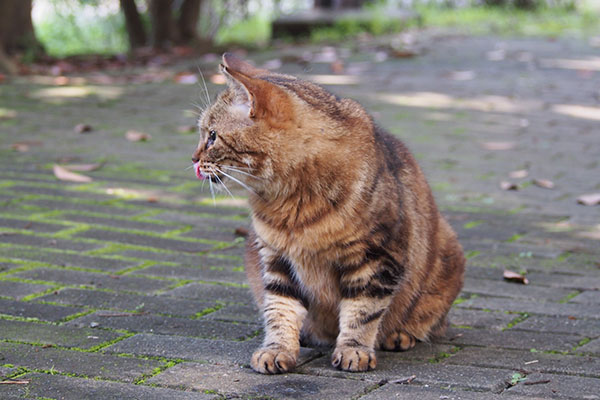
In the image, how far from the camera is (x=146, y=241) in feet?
14.1

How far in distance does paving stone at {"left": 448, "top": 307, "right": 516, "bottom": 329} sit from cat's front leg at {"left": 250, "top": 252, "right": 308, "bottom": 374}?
27.2 inches

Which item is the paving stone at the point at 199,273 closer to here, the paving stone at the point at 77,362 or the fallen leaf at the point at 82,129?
the paving stone at the point at 77,362

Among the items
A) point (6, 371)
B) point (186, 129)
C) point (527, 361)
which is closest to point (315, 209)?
point (527, 361)

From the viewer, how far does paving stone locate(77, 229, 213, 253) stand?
166 inches

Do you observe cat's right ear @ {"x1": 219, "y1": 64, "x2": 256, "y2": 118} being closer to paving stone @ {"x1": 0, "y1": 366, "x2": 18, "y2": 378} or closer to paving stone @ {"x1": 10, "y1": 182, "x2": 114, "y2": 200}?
paving stone @ {"x1": 0, "y1": 366, "x2": 18, "y2": 378}

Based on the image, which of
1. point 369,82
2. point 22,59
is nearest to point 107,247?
point 369,82

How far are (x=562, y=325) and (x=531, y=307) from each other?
0.24 m

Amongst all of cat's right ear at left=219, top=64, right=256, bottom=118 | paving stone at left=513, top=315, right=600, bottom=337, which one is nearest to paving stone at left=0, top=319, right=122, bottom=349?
cat's right ear at left=219, top=64, right=256, bottom=118

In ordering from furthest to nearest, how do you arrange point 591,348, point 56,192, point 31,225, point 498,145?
1. point 498,145
2. point 56,192
3. point 31,225
4. point 591,348

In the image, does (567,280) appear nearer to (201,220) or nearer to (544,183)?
(544,183)

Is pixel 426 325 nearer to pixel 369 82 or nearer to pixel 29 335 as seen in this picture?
pixel 29 335

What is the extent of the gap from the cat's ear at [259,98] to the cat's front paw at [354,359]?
2.62 ft

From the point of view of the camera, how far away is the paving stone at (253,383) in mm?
2521

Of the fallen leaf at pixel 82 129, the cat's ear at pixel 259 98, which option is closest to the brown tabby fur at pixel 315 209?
the cat's ear at pixel 259 98
